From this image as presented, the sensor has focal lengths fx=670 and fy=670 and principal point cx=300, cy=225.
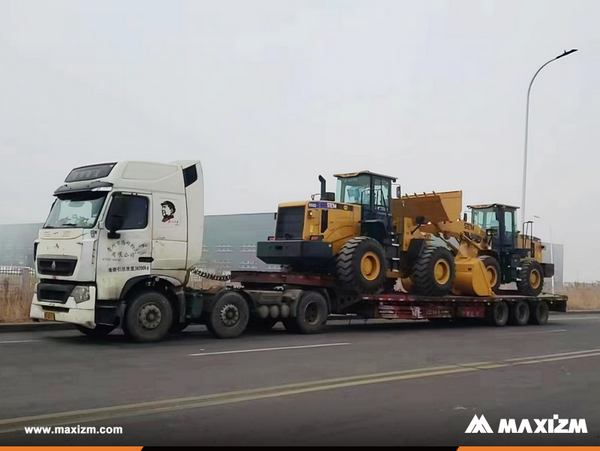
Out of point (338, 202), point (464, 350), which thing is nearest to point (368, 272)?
point (338, 202)

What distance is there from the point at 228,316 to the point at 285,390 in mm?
5870

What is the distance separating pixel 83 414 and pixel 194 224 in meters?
7.12

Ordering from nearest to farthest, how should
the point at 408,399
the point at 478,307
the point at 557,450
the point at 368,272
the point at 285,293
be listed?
the point at 557,450 < the point at 408,399 < the point at 285,293 < the point at 368,272 < the point at 478,307

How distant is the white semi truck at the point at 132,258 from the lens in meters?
12.1

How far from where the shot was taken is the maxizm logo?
6656 millimetres

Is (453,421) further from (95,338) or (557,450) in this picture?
(95,338)

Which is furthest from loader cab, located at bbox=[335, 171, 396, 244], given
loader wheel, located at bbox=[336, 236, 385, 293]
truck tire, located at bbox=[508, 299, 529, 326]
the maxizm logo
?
the maxizm logo

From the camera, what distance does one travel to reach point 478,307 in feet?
66.7

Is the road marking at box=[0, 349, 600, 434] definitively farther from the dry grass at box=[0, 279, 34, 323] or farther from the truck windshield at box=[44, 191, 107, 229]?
the dry grass at box=[0, 279, 34, 323]

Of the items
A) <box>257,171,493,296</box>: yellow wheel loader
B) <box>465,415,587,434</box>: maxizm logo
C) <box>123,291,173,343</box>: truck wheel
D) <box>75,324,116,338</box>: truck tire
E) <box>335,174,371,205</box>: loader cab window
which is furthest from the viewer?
<box>335,174,371,205</box>: loader cab window

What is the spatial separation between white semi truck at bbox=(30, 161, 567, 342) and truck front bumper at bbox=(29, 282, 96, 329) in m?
0.02

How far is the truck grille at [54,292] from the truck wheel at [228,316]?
2905 mm

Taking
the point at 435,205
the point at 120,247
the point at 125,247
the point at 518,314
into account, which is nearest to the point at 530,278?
the point at 518,314

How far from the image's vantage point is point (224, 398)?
25.4 feet
